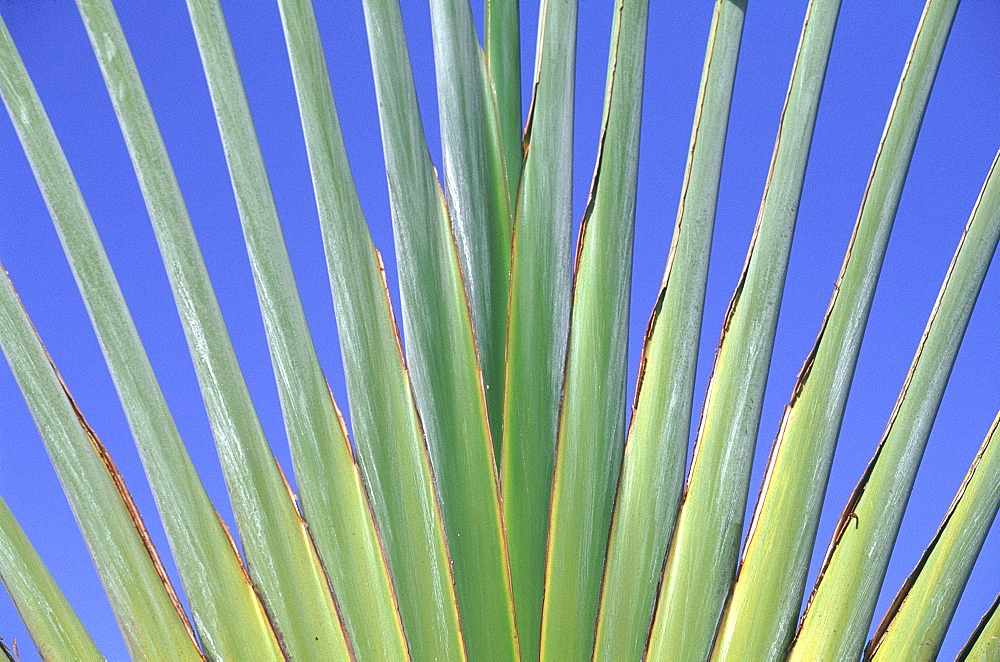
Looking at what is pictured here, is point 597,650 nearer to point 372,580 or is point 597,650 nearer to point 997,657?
point 372,580

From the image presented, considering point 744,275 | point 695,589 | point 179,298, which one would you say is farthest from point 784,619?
point 179,298

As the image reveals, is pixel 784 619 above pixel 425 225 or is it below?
below

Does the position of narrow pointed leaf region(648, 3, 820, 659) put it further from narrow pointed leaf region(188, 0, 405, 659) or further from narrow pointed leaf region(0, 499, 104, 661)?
narrow pointed leaf region(0, 499, 104, 661)

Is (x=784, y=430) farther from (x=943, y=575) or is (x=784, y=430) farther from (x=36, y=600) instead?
(x=36, y=600)

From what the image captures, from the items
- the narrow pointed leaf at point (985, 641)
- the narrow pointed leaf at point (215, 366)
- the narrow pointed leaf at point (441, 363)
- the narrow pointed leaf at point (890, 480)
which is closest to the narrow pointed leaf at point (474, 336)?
the narrow pointed leaf at point (441, 363)

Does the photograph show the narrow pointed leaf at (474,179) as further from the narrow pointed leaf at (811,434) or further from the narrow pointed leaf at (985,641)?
the narrow pointed leaf at (985,641)
